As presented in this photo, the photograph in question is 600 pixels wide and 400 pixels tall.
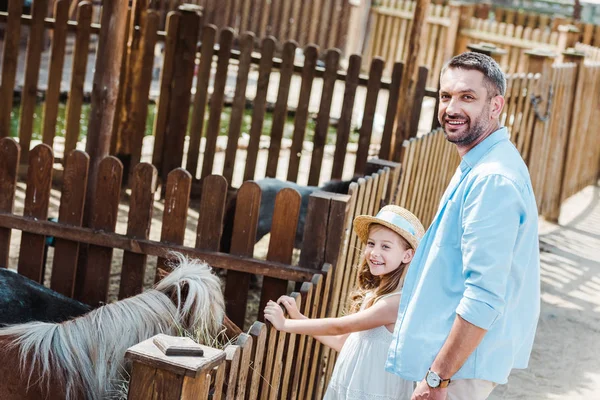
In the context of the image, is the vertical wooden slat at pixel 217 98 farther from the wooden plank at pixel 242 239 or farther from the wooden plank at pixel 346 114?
the wooden plank at pixel 242 239

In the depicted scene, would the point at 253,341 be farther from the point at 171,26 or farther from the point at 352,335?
the point at 171,26

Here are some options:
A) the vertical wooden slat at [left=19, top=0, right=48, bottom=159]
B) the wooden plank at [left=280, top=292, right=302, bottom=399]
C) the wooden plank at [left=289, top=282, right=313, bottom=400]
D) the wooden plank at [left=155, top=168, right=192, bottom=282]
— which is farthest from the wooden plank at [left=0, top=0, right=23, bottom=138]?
the wooden plank at [left=280, top=292, right=302, bottom=399]

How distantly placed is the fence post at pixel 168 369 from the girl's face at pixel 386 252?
962 mm

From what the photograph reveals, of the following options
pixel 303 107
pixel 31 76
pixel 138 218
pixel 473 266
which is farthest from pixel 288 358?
pixel 31 76

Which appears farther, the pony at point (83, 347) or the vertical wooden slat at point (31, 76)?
the vertical wooden slat at point (31, 76)

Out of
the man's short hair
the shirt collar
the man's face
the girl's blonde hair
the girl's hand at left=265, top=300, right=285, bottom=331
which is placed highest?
the man's short hair

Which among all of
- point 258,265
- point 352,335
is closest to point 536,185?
point 258,265

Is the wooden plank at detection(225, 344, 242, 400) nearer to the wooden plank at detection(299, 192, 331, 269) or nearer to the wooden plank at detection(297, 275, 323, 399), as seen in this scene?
the wooden plank at detection(297, 275, 323, 399)

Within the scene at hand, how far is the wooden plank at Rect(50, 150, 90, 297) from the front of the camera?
434 cm

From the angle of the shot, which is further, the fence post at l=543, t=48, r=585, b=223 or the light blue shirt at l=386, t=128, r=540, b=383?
the fence post at l=543, t=48, r=585, b=223

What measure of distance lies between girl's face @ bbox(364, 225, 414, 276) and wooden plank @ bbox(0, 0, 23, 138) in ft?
18.2

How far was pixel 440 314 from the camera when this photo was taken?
236 centimetres

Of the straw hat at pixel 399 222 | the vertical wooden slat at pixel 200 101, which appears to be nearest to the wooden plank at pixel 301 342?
the straw hat at pixel 399 222

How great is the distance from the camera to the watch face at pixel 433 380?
2.30m
